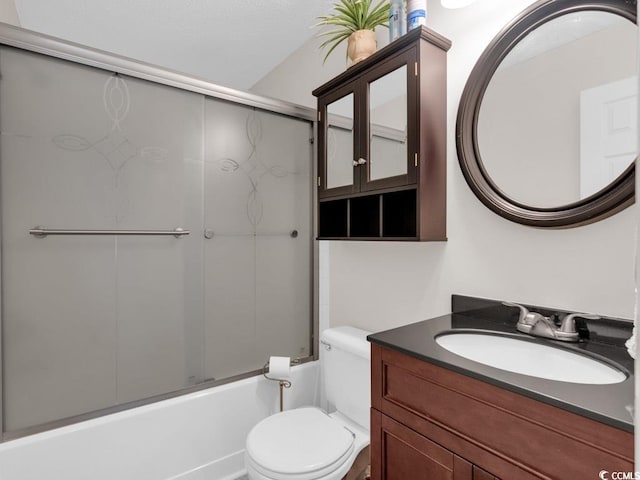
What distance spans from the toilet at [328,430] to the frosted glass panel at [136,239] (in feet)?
1.49

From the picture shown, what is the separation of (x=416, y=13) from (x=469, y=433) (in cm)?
136

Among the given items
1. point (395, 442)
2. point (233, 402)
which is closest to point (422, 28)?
point (395, 442)

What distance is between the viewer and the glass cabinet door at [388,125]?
131 centimetres

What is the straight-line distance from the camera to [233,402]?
1.75 m

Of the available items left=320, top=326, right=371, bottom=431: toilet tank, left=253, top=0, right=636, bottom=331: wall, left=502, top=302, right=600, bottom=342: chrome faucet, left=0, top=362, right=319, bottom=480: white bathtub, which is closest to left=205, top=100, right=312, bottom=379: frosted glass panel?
left=0, top=362, right=319, bottom=480: white bathtub

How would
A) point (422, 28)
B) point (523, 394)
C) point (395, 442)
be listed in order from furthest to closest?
point (422, 28) → point (395, 442) → point (523, 394)

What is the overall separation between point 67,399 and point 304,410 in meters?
0.98

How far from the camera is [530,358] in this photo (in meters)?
0.98

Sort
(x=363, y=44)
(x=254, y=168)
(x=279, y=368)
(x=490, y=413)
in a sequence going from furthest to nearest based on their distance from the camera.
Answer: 1. (x=254, y=168)
2. (x=279, y=368)
3. (x=363, y=44)
4. (x=490, y=413)

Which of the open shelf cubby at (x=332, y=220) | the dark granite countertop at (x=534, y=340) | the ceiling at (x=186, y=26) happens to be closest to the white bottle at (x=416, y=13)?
the open shelf cubby at (x=332, y=220)

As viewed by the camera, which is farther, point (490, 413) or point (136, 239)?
point (136, 239)

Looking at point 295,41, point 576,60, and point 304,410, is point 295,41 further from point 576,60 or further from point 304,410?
point 304,410

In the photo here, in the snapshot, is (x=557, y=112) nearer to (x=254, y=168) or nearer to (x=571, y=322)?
(x=571, y=322)

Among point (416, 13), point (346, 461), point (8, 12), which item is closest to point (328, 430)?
point (346, 461)
